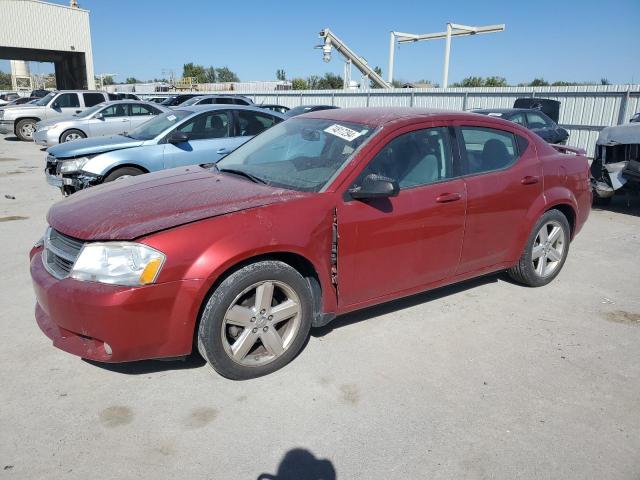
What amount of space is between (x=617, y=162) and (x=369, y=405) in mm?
6964

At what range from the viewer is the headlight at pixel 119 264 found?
2711mm

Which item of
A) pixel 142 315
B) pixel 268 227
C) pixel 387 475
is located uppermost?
pixel 268 227

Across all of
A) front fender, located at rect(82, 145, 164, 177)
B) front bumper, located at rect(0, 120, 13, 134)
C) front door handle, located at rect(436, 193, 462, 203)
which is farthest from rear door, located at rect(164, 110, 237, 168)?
front bumper, located at rect(0, 120, 13, 134)

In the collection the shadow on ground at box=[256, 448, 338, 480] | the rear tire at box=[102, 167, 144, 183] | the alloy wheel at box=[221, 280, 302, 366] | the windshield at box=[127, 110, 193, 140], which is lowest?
the shadow on ground at box=[256, 448, 338, 480]

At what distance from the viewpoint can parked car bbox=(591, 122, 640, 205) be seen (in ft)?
24.8

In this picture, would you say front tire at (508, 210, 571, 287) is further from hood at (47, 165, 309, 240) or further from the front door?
hood at (47, 165, 309, 240)

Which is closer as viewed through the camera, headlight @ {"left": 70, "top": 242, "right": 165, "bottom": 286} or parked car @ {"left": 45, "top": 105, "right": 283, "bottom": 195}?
headlight @ {"left": 70, "top": 242, "right": 165, "bottom": 286}

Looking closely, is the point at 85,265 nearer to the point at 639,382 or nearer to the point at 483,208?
the point at 483,208

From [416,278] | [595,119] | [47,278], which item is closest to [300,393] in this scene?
[416,278]

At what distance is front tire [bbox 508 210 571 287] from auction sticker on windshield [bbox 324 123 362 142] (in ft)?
6.57

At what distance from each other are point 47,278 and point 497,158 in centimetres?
352

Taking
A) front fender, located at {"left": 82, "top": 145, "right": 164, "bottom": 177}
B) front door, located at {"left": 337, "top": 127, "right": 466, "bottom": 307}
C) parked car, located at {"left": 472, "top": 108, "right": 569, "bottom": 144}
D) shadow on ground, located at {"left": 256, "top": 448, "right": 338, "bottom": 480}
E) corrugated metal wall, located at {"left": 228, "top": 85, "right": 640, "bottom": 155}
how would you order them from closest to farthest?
shadow on ground, located at {"left": 256, "top": 448, "right": 338, "bottom": 480}
front door, located at {"left": 337, "top": 127, "right": 466, "bottom": 307}
front fender, located at {"left": 82, "top": 145, "right": 164, "bottom": 177}
parked car, located at {"left": 472, "top": 108, "right": 569, "bottom": 144}
corrugated metal wall, located at {"left": 228, "top": 85, "right": 640, "bottom": 155}

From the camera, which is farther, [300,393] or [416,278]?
[416,278]

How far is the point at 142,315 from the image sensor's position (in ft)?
8.94
